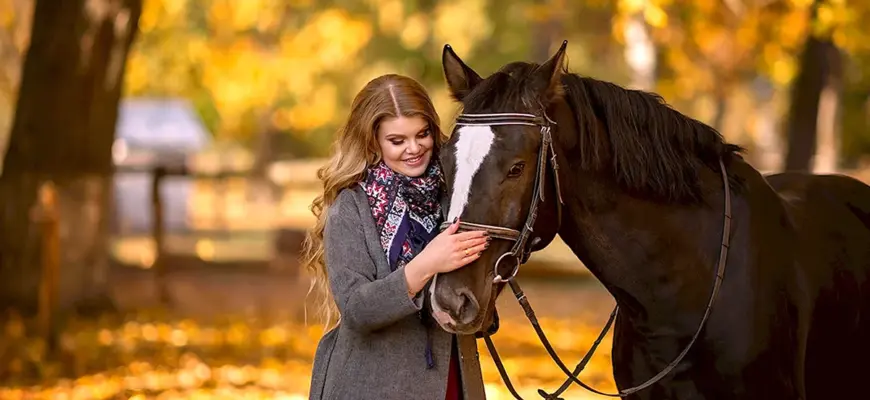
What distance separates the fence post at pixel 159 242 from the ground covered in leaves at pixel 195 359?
152 cm

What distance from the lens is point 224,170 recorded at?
17453mm

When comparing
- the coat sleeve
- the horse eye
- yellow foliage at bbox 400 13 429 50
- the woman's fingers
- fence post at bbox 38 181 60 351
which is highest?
yellow foliage at bbox 400 13 429 50

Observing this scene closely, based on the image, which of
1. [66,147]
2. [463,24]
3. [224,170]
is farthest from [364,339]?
[463,24]

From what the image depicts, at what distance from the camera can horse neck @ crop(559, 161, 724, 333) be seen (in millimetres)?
3828

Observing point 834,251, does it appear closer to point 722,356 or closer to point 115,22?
point 722,356

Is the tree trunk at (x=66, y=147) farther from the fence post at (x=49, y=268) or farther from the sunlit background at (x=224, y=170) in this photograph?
the fence post at (x=49, y=268)

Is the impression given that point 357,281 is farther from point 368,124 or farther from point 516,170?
point 516,170

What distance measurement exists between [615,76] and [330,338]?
34876 millimetres

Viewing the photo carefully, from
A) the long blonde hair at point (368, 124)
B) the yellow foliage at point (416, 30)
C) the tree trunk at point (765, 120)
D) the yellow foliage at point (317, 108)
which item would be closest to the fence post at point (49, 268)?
the long blonde hair at point (368, 124)

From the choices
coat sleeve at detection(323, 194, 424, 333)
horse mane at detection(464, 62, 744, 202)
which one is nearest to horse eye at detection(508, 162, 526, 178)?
horse mane at detection(464, 62, 744, 202)

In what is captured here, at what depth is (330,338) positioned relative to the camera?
3789 millimetres

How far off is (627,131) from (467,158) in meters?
0.64

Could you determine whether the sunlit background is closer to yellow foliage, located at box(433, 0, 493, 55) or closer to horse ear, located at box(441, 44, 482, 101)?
yellow foliage, located at box(433, 0, 493, 55)

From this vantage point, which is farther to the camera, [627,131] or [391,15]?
[391,15]
